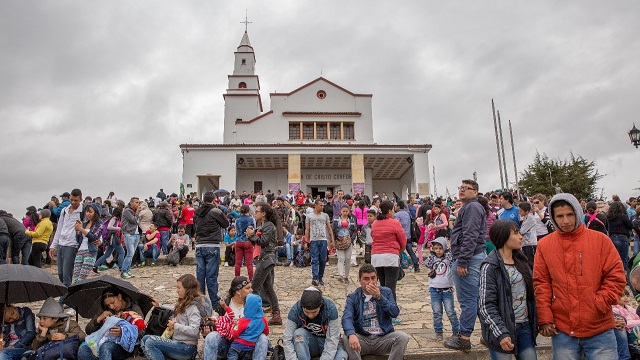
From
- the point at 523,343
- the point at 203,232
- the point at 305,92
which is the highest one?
the point at 305,92

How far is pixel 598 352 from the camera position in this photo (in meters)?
2.84

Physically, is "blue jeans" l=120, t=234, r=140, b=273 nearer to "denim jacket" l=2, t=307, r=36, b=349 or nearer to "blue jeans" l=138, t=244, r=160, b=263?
"blue jeans" l=138, t=244, r=160, b=263

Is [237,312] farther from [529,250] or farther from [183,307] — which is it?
[529,250]

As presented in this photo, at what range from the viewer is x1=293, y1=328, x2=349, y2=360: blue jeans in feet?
14.1

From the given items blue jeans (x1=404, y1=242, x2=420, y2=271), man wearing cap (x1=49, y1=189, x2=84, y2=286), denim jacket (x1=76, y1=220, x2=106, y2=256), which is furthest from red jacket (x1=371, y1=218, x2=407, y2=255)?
man wearing cap (x1=49, y1=189, x2=84, y2=286)

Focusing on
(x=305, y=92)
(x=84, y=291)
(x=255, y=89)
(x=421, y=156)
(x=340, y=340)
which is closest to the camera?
(x=340, y=340)

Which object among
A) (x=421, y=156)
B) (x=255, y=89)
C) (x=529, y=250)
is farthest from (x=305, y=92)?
(x=529, y=250)

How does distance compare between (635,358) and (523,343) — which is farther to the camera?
(635,358)

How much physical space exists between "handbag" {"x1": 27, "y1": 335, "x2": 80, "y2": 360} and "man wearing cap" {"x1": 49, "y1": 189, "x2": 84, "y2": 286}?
2.45 metres

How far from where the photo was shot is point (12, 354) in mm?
4574

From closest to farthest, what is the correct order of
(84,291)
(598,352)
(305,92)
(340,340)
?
(598,352) → (340,340) → (84,291) → (305,92)

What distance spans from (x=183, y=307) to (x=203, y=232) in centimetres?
187

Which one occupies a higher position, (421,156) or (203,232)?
(421,156)

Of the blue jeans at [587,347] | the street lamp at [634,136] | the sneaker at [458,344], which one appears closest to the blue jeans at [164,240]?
the sneaker at [458,344]
